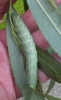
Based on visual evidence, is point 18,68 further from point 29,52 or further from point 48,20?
point 48,20

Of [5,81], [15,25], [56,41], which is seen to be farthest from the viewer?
[5,81]

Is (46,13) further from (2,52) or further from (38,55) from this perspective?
(2,52)

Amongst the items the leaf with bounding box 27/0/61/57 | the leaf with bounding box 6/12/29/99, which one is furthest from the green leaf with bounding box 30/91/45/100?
the leaf with bounding box 27/0/61/57

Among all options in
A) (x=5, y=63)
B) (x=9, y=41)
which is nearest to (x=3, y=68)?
(x=5, y=63)

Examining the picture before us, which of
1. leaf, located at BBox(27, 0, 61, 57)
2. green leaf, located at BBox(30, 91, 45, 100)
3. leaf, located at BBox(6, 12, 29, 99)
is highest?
leaf, located at BBox(27, 0, 61, 57)

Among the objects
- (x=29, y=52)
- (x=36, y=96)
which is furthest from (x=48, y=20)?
(x=36, y=96)

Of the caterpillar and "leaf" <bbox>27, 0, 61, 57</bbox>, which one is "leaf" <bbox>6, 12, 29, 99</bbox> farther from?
"leaf" <bbox>27, 0, 61, 57</bbox>
